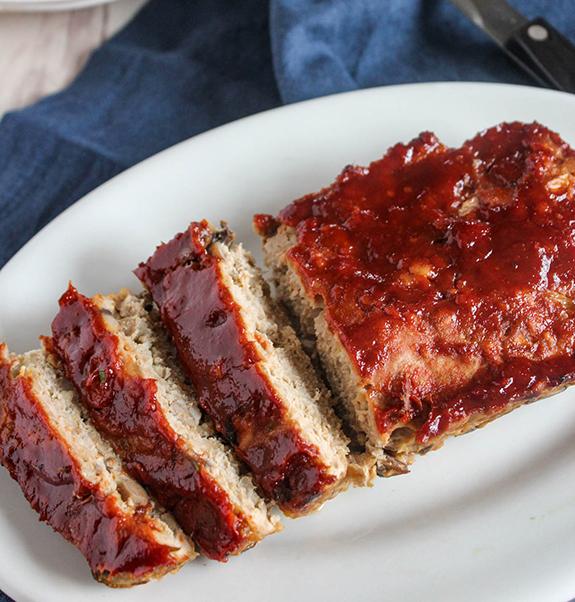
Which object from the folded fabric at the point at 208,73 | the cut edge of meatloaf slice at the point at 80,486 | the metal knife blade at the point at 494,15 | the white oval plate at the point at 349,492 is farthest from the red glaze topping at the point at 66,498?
the metal knife blade at the point at 494,15

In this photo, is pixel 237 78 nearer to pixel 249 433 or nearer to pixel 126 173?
pixel 126 173

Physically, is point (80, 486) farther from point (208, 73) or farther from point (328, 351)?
point (208, 73)

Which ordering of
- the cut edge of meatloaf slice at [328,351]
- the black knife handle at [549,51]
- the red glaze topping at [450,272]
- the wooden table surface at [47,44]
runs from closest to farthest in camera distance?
the red glaze topping at [450,272]
the cut edge of meatloaf slice at [328,351]
the black knife handle at [549,51]
the wooden table surface at [47,44]

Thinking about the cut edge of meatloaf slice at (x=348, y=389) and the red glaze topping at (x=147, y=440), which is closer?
the red glaze topping at (x=147, y=440)

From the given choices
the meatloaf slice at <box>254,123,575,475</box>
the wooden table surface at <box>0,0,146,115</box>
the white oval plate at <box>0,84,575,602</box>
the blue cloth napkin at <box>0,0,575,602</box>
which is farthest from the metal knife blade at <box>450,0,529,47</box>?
the wooden table surface at <box>0,0,146,115</box>

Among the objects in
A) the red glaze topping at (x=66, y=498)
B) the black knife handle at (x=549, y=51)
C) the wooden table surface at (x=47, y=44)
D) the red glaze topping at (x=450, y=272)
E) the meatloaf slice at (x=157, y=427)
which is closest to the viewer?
the red glaze topping at (x=66, y=498)

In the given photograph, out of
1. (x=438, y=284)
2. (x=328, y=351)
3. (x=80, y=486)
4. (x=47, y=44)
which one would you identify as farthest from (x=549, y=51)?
(x=80, y=486)

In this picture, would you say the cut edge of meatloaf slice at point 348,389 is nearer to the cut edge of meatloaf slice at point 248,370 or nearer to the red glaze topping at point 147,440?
the cut edge of meatloaf slice at point 248,370

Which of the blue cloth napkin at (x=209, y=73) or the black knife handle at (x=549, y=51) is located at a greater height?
the blue cloth napkin at (x=209, y=73)

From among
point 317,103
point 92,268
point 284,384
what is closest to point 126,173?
point 92,268
